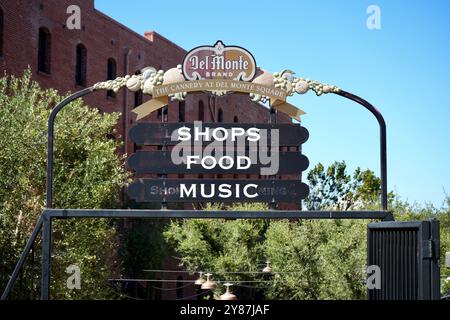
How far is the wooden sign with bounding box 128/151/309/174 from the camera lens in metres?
11.3

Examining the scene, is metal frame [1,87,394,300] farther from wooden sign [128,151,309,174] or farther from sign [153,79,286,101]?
sign [153,79,286,101]

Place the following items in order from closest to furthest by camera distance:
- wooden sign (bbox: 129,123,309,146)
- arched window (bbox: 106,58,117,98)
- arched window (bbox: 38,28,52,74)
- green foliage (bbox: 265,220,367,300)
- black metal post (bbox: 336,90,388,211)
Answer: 1. black metal post (bbox: 336,90,388,211)
2. wooden sign (bbox: 129,123,309,146)
3. green foliage (bbox: 265,220,367,300)
4. arched window (bbox: 38,28,52,74)
5. arched window (bbox: 106,58,117,98)

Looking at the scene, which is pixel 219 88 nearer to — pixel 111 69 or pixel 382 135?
pixel 382 135

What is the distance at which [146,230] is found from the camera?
3734 centimetres

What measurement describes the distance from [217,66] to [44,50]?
22688mm

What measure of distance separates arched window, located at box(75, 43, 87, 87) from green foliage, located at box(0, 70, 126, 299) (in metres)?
11.6

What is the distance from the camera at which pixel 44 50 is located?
3288 cm

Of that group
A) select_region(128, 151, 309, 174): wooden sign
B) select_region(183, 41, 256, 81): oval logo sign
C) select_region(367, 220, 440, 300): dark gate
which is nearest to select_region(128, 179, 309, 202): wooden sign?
select_region(128, 151, 309, 174): wooden sign

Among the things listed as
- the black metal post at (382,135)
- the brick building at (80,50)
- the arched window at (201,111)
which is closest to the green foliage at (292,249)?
the brick building at (80,50)

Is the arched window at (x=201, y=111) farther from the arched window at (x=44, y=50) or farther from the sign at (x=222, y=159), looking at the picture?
the sign at (x=222, y=159)

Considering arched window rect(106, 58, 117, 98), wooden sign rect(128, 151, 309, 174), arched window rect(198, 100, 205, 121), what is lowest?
wooden sign rect(128, 151, 309, 174)

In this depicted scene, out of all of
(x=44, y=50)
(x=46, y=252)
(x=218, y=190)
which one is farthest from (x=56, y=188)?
(x=44, y=50)
